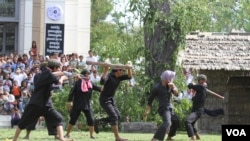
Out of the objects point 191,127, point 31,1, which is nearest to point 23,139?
point 191,127

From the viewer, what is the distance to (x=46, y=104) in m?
17.2

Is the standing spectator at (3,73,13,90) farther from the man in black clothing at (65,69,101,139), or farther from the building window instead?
the building window

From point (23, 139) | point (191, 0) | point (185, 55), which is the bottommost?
point (23, 139)

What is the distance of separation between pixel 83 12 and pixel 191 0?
14144 mm

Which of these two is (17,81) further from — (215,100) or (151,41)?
(215,100)

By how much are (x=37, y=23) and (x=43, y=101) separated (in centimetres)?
2172

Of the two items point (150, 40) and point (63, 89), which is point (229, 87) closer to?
point (150, 40)

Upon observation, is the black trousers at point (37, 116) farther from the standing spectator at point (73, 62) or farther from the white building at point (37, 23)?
the white building at point (37, 23)

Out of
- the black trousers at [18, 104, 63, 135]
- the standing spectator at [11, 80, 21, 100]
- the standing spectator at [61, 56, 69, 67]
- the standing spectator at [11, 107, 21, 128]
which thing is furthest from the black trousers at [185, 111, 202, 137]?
the standing spectator at [11, 80, 21, 100]

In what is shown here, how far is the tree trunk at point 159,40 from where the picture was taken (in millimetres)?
28188

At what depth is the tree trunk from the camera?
2819 cm

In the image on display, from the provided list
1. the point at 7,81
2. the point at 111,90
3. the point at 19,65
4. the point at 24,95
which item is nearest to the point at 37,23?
the point at 19,65

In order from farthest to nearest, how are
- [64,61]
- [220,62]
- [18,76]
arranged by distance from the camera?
[64,61] → [18,76] → [220,62]

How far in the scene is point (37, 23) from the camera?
38.6 meters
